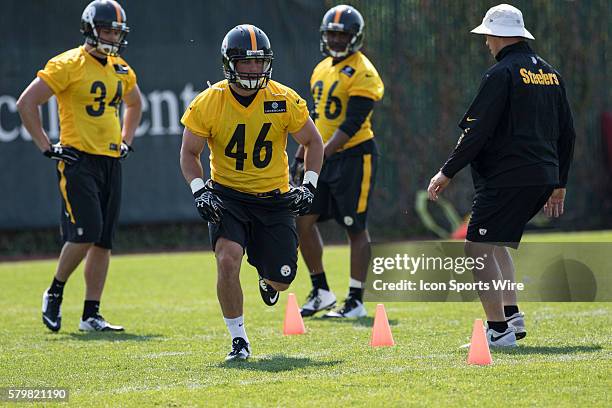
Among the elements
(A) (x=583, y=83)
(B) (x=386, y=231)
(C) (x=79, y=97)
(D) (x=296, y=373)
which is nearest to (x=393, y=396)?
(D) (x=296, y=373)

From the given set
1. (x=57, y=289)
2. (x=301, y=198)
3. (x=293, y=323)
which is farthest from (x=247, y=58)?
(x=57, y=289)

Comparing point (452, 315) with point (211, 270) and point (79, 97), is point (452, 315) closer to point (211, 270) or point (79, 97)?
point (79, 97)

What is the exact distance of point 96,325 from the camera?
27.4ft

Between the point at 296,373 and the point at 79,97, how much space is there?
11.0 ft

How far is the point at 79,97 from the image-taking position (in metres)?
8.36

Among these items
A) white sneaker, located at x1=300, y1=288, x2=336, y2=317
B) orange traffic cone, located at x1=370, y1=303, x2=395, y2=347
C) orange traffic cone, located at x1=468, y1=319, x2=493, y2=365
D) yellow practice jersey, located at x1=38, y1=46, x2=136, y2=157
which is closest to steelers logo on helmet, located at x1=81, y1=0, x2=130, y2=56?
yellow practice jersey, located at x1=38, y1=46, x2=136, y2=157

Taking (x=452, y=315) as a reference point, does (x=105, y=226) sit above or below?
above

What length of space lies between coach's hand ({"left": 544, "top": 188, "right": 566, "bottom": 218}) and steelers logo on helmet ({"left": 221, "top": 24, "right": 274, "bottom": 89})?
2046mm

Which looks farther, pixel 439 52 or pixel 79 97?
pixel 439 52

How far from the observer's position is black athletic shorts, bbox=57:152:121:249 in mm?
8250

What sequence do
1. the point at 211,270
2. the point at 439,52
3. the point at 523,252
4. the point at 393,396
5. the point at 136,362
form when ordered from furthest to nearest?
the point at 439,52
the point at 211,270
the point at 523,252
the point at 136,362
the point at 393,396

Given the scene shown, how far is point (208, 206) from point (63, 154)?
7.09 feet

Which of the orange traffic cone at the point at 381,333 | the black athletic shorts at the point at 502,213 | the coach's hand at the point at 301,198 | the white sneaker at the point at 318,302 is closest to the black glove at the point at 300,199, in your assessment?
the coach's hand at the point at 301,198

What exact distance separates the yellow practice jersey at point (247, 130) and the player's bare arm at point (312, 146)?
3.4 inches
